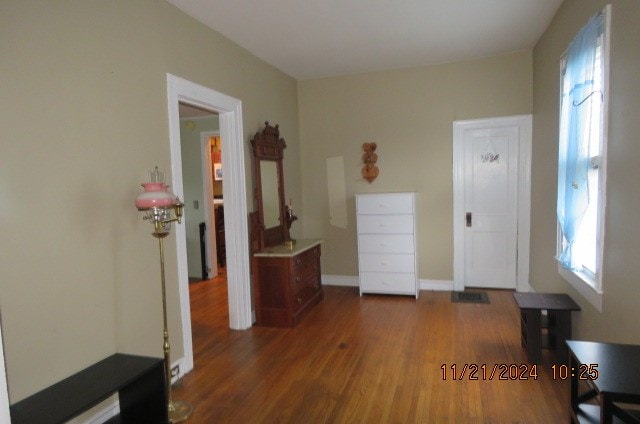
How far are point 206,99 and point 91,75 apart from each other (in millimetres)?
1060

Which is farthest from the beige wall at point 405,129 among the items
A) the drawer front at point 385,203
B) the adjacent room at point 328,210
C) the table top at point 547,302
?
the table top at point 547,302

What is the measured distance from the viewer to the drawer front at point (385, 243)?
4.32 metres

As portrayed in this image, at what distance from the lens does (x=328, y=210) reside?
5.05 metres

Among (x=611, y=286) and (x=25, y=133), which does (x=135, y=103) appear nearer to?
(x=25, y=133)

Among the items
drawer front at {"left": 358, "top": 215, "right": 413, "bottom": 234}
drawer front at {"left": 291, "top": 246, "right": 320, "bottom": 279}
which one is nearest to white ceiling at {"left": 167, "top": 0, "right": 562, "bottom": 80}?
drawer front at {"left": 358, "top": 215, "right": 413, "bottom": 234}

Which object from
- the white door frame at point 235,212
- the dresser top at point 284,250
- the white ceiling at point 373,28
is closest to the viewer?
the white ceiling at point 373,28

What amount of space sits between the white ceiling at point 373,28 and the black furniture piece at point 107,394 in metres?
2.42

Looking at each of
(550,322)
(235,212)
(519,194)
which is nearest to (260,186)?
(235,212)

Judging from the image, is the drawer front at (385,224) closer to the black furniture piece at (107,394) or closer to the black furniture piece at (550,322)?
the black furniture piece at (550,322)

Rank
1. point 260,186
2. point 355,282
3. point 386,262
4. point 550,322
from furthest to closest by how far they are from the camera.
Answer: point 355,282, point 386,262, point 260,186, point 550,322

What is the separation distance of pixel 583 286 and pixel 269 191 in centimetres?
283

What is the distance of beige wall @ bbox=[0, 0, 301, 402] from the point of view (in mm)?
1728

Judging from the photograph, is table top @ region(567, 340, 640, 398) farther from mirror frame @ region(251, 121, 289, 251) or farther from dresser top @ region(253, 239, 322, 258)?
mirror frame @ region(251, 121, 289, 251)

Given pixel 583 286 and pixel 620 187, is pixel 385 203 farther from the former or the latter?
pixel 620 187
